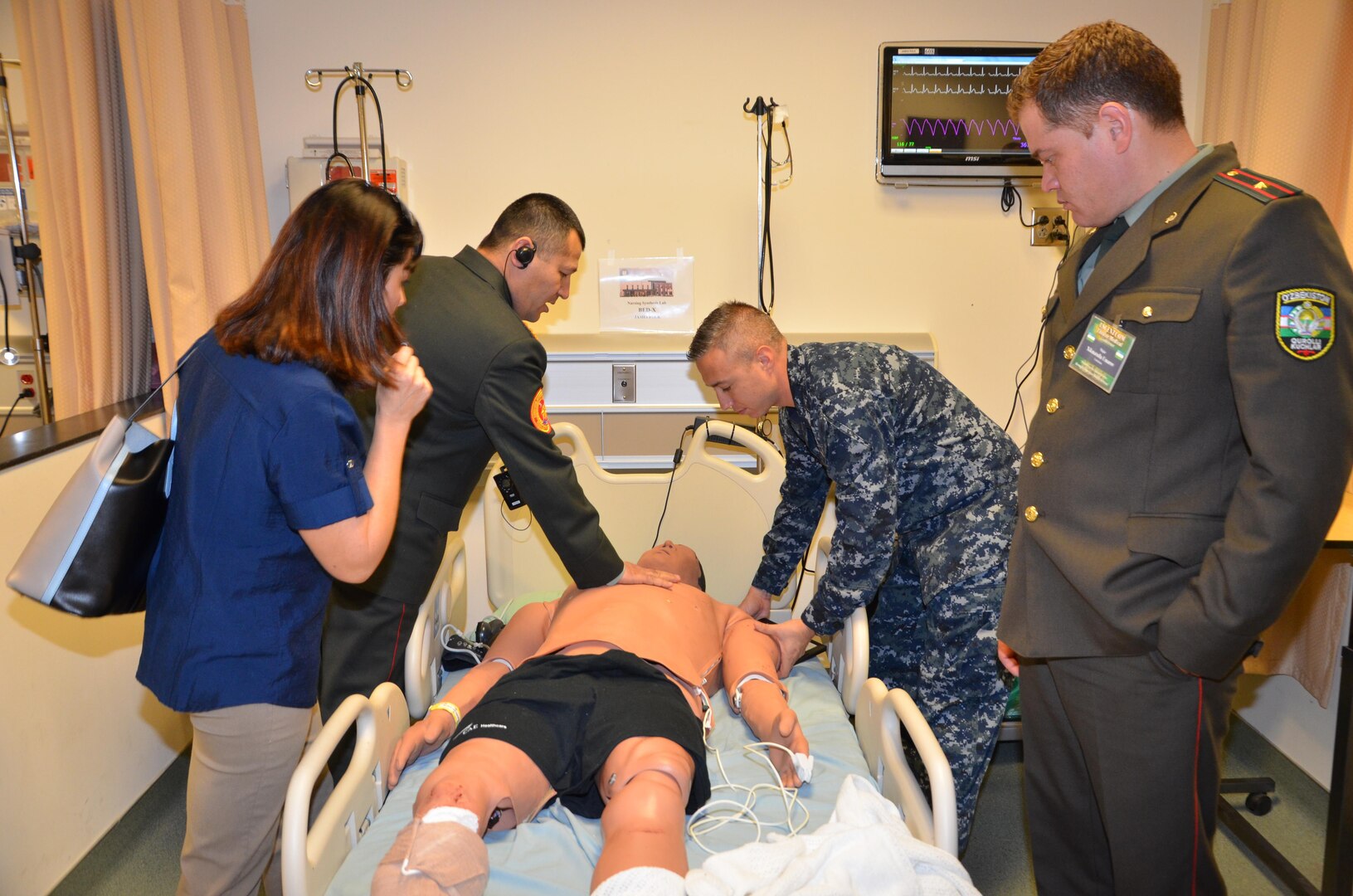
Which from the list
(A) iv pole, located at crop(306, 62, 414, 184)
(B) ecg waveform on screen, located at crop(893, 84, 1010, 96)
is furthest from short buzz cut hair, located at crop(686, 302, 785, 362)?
(B) ecg waveform on screen, located at crop(893, 84, 1010, 96)

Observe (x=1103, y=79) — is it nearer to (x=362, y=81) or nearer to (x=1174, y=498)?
(x=1174, y=498)

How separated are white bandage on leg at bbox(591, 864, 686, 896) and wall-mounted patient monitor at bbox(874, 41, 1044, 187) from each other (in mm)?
2926

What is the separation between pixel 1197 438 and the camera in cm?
151

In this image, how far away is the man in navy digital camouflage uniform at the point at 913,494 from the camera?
2.28m

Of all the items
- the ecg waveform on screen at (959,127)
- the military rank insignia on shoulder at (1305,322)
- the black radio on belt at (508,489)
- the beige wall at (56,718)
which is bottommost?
the beige wall at (56,718)

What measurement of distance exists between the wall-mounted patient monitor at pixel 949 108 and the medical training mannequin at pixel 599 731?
6.70ft

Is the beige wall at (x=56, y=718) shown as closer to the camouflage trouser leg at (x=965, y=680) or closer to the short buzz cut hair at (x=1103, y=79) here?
the camouflage trouser leg at (x=965, y=680)

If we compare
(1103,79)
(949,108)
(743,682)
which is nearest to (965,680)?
(743,682)

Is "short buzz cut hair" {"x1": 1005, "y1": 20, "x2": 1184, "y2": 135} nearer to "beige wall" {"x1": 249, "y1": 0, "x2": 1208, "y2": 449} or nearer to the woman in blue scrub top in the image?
the woman in blue scrub top

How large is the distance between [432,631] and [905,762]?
130cm

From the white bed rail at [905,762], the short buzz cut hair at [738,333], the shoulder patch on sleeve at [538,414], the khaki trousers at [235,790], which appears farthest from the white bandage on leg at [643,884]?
the short buzz cut hair at [738,333]

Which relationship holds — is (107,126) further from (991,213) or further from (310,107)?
(991,213)

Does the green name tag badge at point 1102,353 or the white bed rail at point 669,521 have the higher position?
the green name tag badge at point 1102,353

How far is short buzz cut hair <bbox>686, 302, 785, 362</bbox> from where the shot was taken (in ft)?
7.85
